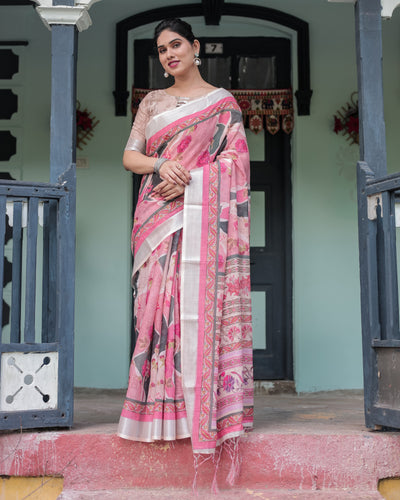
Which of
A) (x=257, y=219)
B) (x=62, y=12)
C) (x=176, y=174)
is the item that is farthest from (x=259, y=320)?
(x=62, y=12)

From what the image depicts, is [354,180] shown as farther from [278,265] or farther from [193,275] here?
[193,275]

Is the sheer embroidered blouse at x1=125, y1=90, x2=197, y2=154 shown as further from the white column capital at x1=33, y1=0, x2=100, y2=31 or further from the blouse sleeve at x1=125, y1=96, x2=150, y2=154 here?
the white column capital at x1=33, y1=0, x2=100, y2=31

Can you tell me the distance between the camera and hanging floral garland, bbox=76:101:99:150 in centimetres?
557

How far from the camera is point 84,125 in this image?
558cm

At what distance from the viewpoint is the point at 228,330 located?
3135mm

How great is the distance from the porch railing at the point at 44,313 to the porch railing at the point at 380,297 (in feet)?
5.01

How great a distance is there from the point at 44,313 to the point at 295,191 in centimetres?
288

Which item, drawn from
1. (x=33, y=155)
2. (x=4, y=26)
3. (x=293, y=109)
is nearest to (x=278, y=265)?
(x=293, y=109)

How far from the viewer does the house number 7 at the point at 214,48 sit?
18.7 ft

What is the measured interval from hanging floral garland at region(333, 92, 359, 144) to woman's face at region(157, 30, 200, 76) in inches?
100

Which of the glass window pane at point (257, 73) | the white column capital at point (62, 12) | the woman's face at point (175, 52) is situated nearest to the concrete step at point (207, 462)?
the woman's face at point (175, 52)

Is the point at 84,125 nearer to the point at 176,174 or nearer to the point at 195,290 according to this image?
the point at 176,174

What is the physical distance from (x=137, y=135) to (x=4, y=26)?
2966mm

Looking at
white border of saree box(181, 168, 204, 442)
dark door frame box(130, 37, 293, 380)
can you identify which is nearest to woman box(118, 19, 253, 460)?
white border of saree box(181, 168, 204, 442)
